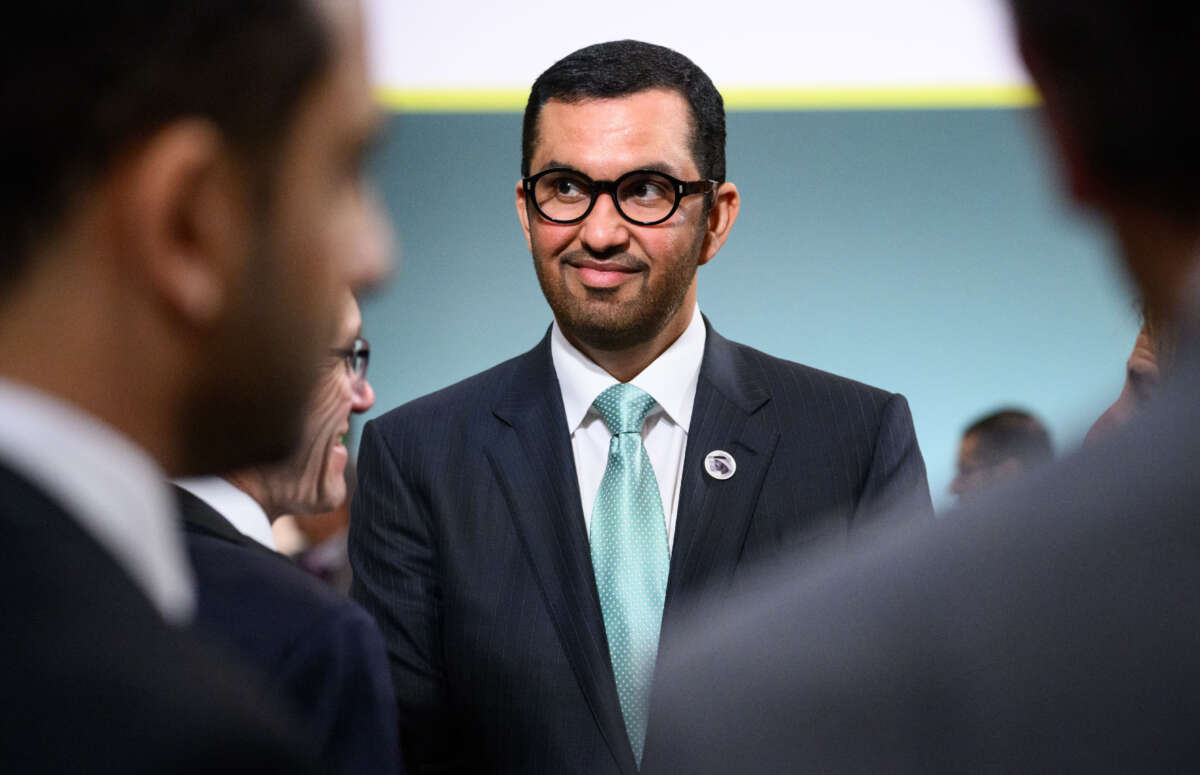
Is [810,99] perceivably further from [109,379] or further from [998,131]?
[109,379]

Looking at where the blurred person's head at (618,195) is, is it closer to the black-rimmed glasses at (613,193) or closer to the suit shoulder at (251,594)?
the black-rimmed glasses at (613,193)

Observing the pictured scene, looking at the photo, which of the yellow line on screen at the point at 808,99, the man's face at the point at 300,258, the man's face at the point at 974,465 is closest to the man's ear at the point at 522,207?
the man's face at the point at 300,258

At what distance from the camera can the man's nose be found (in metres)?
2.04

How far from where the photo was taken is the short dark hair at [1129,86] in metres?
0.54

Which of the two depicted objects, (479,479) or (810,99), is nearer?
(479,479)

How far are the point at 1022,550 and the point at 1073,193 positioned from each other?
0.18 meters

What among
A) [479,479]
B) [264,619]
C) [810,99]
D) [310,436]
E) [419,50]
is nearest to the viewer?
[264,619]

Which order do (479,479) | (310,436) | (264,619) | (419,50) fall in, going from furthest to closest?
1. (419,50)
2. (479,479)
3. (310,436)
4. (264,619)

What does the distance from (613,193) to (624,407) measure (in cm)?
38

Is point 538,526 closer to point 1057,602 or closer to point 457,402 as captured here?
point 457,402

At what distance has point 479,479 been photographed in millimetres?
2020

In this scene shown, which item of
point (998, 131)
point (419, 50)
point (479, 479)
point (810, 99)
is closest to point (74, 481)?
point (479, 479)

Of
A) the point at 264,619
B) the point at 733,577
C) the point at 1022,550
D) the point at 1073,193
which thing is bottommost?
the point at 733,577

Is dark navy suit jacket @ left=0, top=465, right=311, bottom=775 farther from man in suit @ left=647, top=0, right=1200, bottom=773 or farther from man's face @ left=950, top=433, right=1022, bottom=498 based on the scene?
man's face @ left=950, top=433, right=1022, bottom=498
